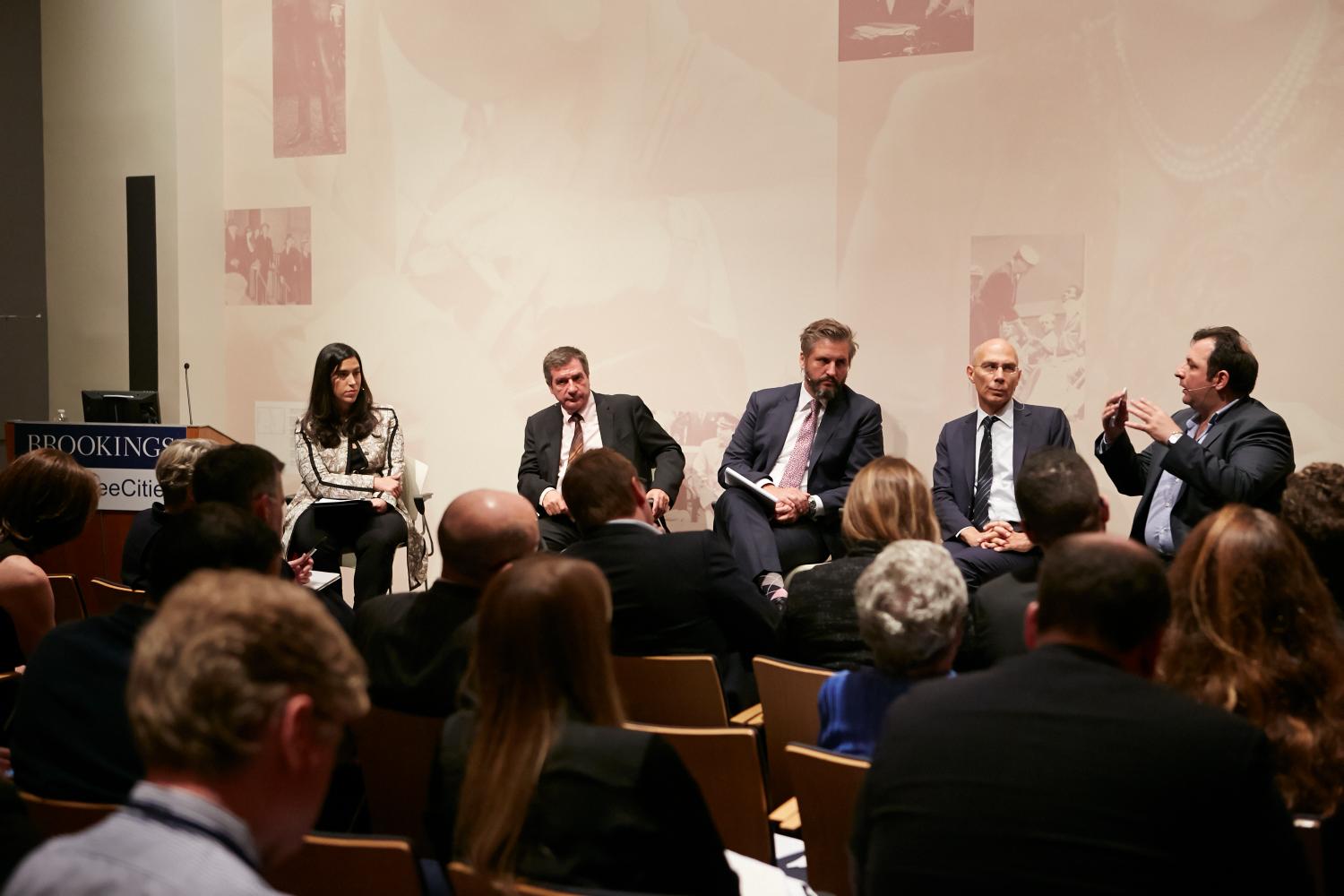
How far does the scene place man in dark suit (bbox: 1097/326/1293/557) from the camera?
432cm

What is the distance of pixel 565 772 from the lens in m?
1.83

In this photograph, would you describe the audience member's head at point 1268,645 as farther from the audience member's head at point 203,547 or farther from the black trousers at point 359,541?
the black trousers at point 359,541

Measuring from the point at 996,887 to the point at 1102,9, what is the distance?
196 inches

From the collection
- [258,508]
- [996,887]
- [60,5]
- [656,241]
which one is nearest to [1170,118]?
[656,241]

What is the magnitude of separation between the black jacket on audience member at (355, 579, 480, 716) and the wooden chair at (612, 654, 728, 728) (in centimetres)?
42

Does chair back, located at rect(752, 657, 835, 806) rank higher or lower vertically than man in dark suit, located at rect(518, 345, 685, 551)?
lower

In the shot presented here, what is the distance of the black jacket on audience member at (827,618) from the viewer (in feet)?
10.4

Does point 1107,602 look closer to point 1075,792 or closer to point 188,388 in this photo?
point 1075,792

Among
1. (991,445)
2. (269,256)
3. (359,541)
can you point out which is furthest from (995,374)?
(269,256)

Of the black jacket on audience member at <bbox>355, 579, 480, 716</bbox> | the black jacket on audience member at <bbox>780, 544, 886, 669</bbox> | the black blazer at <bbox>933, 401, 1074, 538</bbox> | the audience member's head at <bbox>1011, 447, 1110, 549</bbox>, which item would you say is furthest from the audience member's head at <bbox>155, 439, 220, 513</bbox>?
the black blazer at <bbox>933, 401, 1074, 538</bbox>

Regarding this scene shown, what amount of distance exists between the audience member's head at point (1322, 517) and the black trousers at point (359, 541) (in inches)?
162

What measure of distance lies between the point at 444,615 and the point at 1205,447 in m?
3.06

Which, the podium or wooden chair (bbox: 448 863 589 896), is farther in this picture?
the podium

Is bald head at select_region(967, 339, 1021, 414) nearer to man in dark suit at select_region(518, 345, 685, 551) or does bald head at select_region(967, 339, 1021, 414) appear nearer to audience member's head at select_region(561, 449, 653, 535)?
man in dark suit at select_region(518, 345, 685, 551)
